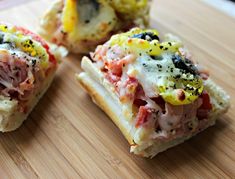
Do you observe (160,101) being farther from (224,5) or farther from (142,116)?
(224,5)

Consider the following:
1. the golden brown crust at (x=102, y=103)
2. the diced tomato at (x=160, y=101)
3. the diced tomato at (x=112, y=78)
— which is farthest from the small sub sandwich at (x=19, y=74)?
the diced tomato at (x=160, y=101)

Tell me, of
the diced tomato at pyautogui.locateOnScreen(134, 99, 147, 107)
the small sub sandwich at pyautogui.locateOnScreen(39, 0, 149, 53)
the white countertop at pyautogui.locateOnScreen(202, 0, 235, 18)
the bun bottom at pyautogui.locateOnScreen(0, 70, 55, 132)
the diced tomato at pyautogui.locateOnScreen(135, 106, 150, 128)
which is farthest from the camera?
the white countertop at pyautogui.locateOnScreen(202, 0, 235, 18)

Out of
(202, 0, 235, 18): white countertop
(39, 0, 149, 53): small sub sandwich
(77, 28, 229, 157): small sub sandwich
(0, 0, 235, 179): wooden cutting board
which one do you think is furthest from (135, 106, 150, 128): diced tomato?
(202, 0, 235, 18): white countertop

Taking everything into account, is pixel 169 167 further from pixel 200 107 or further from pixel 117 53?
pixel 117 53

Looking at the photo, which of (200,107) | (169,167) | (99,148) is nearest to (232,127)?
(200,107)

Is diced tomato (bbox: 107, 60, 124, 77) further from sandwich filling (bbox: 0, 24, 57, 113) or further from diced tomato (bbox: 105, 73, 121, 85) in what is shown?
sandwich filling (bbox: 0, 24, 57, 113)

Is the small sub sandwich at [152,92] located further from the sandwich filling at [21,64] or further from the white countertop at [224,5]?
the white countertop at [224,5]
